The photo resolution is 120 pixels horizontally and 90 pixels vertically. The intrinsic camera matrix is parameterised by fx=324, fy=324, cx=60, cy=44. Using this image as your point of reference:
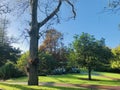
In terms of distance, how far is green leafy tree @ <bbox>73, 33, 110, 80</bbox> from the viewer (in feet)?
165

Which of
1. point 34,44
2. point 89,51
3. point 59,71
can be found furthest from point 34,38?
point 59,71

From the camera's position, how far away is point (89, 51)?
50.6 m

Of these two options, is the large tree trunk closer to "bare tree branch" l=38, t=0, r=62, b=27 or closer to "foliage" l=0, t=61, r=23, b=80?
"bare tree branch" l=38, t=0, r=62, b=27

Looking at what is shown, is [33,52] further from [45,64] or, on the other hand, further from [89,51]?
[45,64]

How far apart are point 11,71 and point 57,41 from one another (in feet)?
100

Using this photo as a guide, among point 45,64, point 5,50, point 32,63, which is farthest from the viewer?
point 5,50

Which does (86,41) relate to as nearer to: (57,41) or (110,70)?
(110,70)

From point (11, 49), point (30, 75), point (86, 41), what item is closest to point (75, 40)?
point (86, 41)

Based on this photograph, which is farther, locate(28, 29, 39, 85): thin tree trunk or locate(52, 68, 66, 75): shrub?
locate(52, 68, 66, 75): shrub

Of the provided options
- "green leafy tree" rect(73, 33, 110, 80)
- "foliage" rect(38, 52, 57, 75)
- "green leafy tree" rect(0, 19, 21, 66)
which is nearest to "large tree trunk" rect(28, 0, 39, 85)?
"green leafy tree" rect(73, 33, 110, 80)

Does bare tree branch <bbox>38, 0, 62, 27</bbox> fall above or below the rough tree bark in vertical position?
above

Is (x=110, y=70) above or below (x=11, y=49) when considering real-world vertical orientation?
below

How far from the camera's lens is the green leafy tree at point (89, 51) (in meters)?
50.4

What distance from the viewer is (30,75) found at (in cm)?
2178
